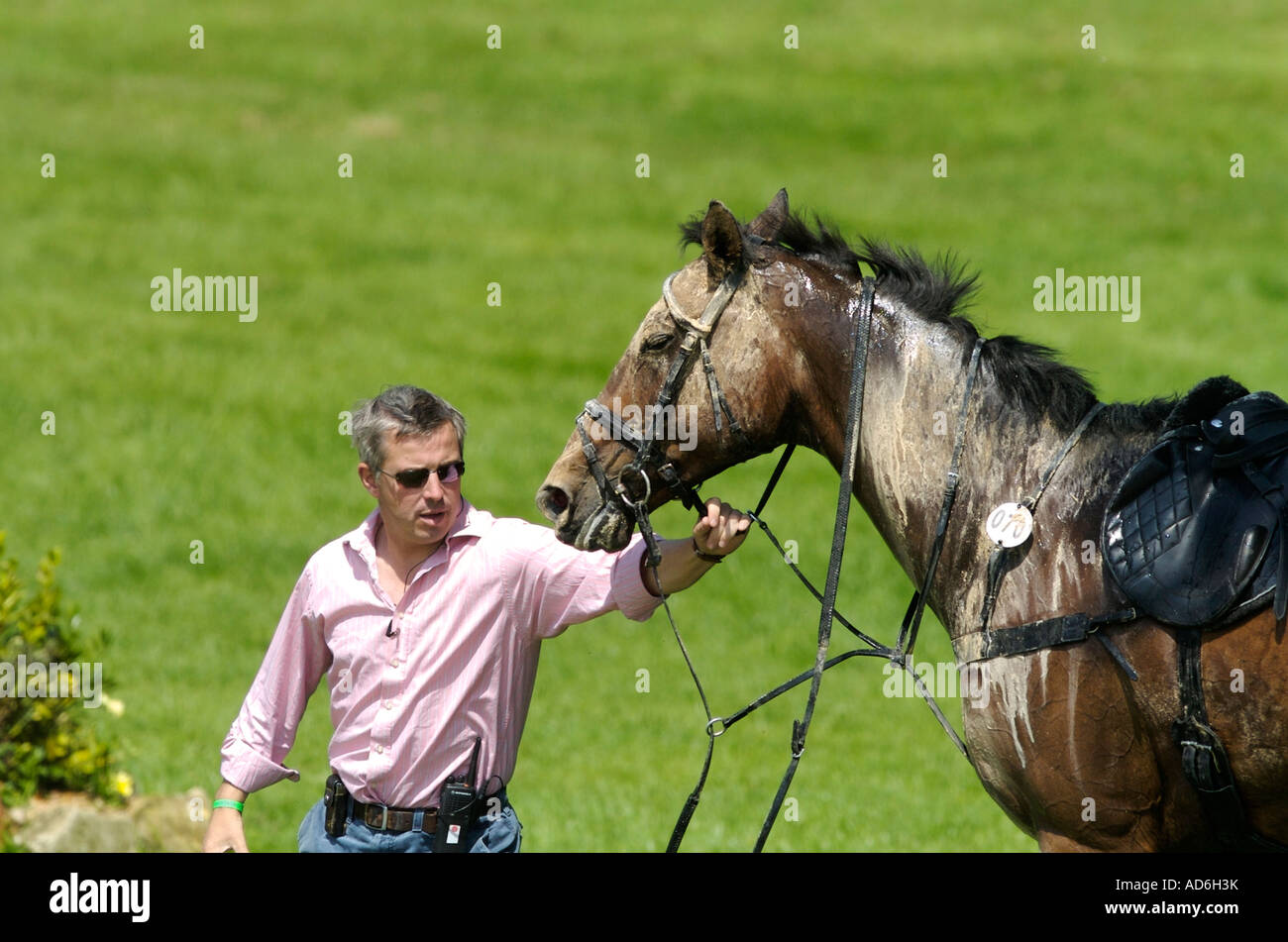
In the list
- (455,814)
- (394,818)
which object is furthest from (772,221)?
(394,818)

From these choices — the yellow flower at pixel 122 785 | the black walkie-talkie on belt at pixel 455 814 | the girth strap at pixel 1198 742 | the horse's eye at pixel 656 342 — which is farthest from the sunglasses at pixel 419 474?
the yellow flower at pixel 122 785

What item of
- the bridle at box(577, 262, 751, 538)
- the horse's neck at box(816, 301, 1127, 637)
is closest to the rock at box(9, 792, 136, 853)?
the bridle at box(577, 262, 751, 538)

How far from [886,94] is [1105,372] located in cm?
881

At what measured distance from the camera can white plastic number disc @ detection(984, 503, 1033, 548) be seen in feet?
12.2

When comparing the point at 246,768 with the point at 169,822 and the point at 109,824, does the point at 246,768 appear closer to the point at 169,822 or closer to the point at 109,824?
the point at 109,824

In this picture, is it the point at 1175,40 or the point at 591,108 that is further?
the point at 1175,40

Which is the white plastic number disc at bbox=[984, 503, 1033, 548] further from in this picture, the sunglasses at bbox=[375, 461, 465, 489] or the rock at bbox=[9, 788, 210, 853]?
the rock at bbox=[9, 788, 210, 853]

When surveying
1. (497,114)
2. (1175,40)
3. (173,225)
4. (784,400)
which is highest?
(1175,40)

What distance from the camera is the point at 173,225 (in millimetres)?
16750

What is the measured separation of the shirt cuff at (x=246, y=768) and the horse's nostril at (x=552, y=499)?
119 cm

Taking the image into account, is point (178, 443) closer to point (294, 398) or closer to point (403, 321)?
point (294, 398)

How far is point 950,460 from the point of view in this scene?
3881 mm

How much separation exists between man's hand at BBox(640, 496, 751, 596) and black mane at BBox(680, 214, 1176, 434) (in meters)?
0.73

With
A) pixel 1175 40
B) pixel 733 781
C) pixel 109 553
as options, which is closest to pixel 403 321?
pixel 109 553
